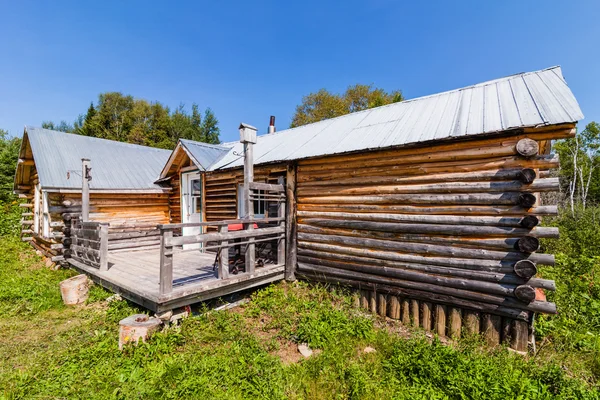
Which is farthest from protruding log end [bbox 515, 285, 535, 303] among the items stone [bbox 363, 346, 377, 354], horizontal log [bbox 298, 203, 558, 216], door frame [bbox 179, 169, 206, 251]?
door frame [bbox 179, 169, 206, 251]

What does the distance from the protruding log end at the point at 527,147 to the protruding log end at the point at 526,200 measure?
0.64m

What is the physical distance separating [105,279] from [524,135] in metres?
8.90

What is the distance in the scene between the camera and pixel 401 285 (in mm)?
5691

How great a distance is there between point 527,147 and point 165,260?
622 cm

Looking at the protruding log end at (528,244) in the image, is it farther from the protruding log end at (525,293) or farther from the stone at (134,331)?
the stone at (134,331)

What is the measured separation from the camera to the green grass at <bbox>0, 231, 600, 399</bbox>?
139 inches

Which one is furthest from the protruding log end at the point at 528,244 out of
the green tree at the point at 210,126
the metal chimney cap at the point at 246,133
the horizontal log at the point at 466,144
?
the green tree at the point at 210,126

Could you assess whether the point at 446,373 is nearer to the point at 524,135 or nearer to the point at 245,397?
the point at 245,397

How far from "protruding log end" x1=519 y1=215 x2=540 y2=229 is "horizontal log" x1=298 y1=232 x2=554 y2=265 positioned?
0.47 m

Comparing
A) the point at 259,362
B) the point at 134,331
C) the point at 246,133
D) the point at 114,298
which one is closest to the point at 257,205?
the point at 246,133

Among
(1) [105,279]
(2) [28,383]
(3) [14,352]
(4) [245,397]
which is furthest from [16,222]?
(4) [245,397]

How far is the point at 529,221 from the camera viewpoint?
4348mm

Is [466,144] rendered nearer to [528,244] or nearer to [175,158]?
[528,244]

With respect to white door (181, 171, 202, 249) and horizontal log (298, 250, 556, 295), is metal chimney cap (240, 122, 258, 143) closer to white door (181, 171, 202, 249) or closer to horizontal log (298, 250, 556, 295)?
horizontal log (298, 250, 556, 295)
